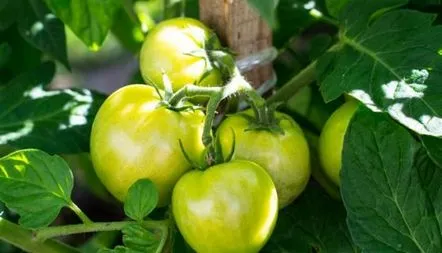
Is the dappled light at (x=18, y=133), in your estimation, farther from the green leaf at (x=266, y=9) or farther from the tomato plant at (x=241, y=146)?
the green leaf at (x=266, y=9)

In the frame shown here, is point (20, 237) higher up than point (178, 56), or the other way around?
point (178, 56)

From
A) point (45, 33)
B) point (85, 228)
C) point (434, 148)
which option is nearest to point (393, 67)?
point (434, 148)

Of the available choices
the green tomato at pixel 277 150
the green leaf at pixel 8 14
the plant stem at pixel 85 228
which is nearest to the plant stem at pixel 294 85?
the green tomato at pixel 277 150

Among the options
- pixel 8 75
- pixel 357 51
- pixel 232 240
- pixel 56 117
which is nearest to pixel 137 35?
pixel 8 75

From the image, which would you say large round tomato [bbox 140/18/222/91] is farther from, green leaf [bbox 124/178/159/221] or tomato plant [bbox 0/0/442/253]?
green leaf [bbox 124/178/159/221]

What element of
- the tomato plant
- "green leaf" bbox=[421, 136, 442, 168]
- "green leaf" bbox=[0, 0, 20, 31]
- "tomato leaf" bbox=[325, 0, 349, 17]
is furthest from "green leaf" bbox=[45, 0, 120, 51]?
"green leaf" bbox=[421, 136, 442, 168]

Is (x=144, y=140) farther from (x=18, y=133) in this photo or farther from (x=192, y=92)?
(x=18, y=133)

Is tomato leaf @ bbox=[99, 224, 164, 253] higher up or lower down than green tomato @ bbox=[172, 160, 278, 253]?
lower down

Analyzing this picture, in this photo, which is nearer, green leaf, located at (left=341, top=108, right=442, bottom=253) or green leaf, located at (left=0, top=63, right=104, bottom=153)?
green leaf, located at (left=341, top=108, right=442, bottom=253)
